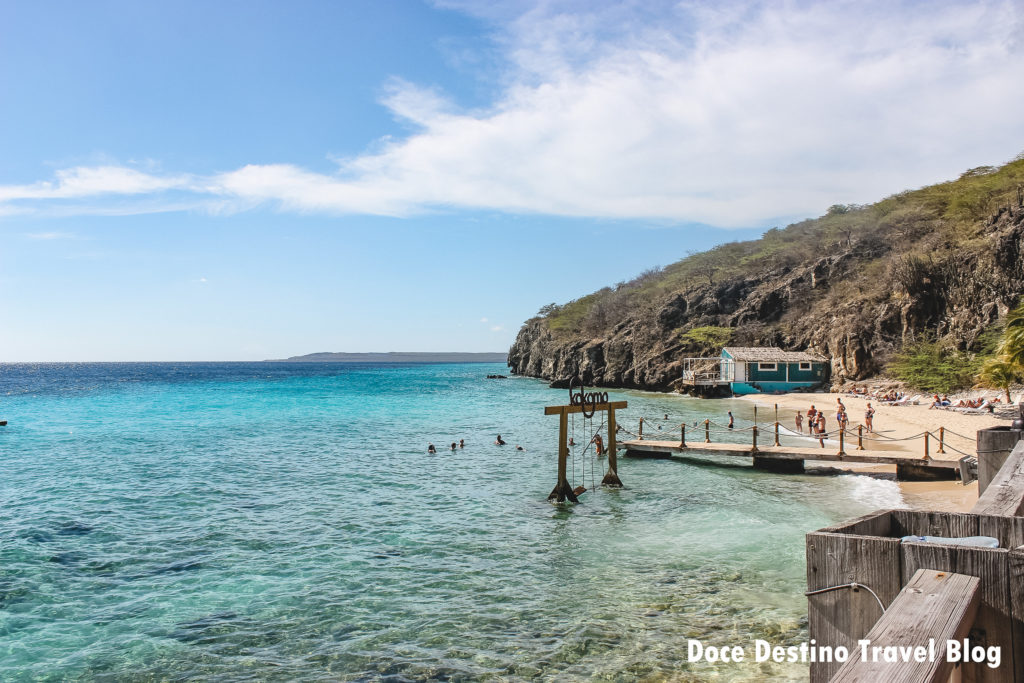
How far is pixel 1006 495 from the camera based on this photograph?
15.7 feet

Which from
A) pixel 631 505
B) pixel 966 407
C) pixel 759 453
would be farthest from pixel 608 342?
pixel 631 505

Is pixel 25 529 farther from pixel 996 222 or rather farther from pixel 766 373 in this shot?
pixel 996 222

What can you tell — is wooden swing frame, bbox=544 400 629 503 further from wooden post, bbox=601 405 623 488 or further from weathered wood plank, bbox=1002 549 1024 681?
weathered wood plank, bbox=1002 549 1024 681

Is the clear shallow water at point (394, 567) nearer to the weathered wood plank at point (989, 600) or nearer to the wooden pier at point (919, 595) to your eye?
the wooden pier at point (919, 595)

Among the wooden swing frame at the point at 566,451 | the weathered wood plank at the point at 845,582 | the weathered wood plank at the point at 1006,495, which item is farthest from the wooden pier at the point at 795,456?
the weathered wood plank at the point at 845,582

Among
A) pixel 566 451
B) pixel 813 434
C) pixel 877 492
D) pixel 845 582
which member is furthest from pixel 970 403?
pixel 845 582

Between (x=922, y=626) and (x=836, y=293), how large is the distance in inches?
3355

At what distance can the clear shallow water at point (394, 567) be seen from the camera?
995 centimetres

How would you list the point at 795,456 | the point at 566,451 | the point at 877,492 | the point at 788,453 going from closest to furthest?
the point at 566,451, the point at 877,492, the point at 795,456, the point at 788,453

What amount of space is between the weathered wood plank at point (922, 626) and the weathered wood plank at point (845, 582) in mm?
212

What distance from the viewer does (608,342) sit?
98.2 meters

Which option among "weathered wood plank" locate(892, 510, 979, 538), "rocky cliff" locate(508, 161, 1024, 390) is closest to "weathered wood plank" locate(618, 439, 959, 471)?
"weathered wood plank" locate(892, 510, 979, 538)

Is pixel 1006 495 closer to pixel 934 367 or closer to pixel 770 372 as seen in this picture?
pixel 934 367

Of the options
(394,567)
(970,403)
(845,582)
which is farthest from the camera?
(970,403)
